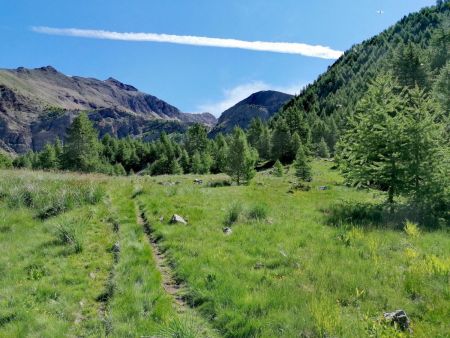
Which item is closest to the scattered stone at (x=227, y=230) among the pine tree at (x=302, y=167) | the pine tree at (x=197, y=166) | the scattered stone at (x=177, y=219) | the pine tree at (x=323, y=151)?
the scattered stone at (x=177, y=219)

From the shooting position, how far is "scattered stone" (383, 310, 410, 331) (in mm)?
7455

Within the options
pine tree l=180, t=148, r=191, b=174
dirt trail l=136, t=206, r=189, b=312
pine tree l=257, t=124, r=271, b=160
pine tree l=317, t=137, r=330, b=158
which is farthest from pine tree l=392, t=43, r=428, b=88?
dirt trail l=136, t=206, r=189, b=312

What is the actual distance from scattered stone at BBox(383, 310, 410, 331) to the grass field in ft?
0.56

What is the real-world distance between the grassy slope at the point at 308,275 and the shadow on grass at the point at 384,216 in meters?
1.48

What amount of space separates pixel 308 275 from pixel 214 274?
252cm

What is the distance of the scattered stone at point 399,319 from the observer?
7455 millimetres

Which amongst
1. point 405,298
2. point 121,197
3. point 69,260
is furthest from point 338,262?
point 121,197

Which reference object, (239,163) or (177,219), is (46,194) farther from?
(239,163)

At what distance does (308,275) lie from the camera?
10.1 meters

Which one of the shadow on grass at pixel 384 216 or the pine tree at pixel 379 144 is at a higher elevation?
the pine tree at pixel 379 144

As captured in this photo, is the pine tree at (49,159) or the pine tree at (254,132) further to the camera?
the pine tree at (254,132)

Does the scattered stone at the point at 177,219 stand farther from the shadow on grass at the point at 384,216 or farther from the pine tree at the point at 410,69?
the pine tree at the point at 410,69

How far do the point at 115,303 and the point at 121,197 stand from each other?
14.5 m

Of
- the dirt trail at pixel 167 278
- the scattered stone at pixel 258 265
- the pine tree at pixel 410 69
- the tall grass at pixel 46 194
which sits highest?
the pine tree at pixel 410 69
